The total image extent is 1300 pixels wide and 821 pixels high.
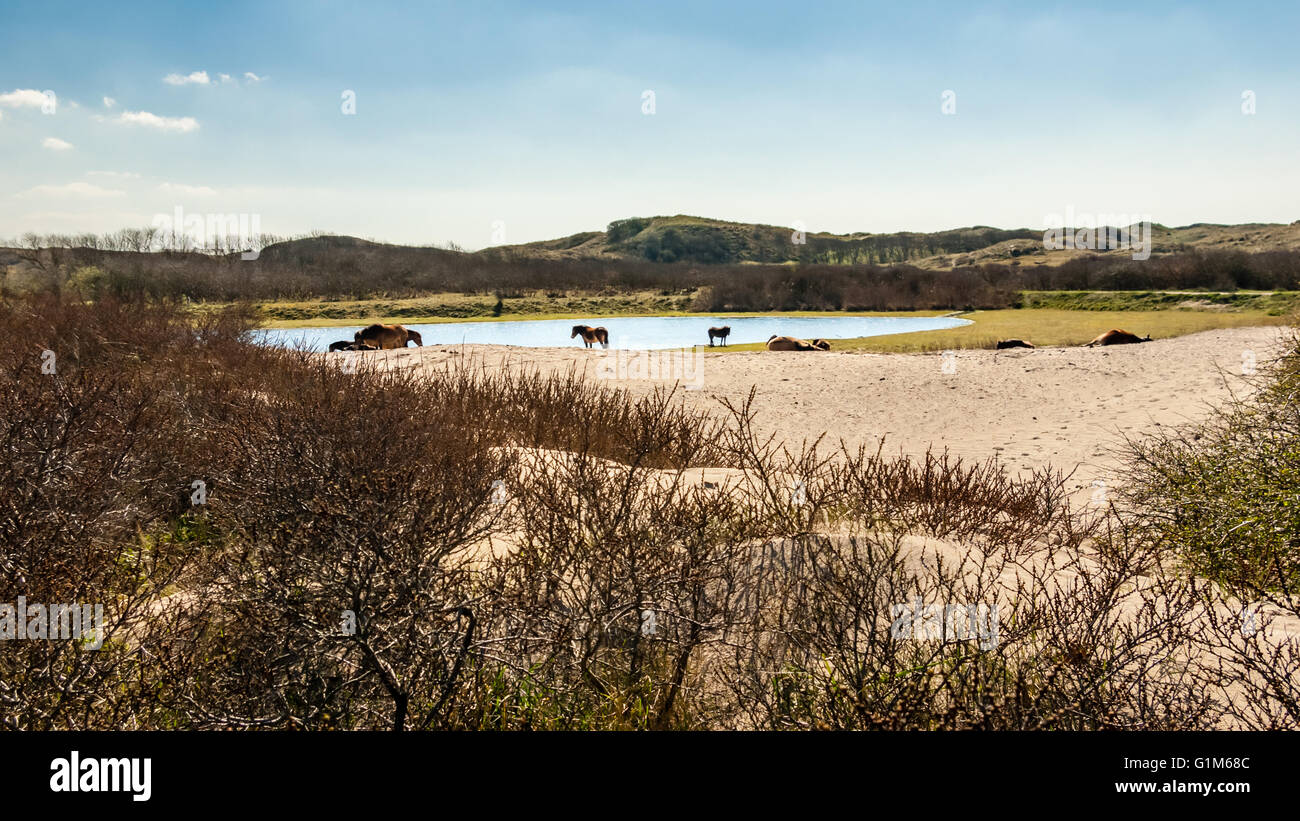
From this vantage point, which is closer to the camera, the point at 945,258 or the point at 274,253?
the point at 274,253

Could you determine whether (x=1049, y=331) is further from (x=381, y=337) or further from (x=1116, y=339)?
(x=381, y=337)

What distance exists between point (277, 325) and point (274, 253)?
67.8 m

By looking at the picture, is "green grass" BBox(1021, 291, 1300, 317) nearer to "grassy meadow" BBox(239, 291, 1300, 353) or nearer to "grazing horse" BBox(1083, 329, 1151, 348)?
"grassy meadow" BBox(239, 291, 1300, 353)

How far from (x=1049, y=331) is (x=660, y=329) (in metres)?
23.1

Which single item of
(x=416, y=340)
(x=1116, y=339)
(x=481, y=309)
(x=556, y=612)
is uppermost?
(x=481, y=309)

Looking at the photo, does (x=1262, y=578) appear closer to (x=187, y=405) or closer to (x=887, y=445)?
(x=887, y=445)

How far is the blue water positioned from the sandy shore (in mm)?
15958

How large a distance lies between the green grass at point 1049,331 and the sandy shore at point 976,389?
11.8 feet

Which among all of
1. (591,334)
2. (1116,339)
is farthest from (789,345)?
(1116,339)

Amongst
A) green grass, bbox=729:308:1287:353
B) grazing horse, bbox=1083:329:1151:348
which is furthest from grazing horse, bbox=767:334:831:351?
grazing horse, bbox=1083:329:1151:348

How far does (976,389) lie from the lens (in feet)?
59.6

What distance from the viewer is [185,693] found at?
3.23 meters
